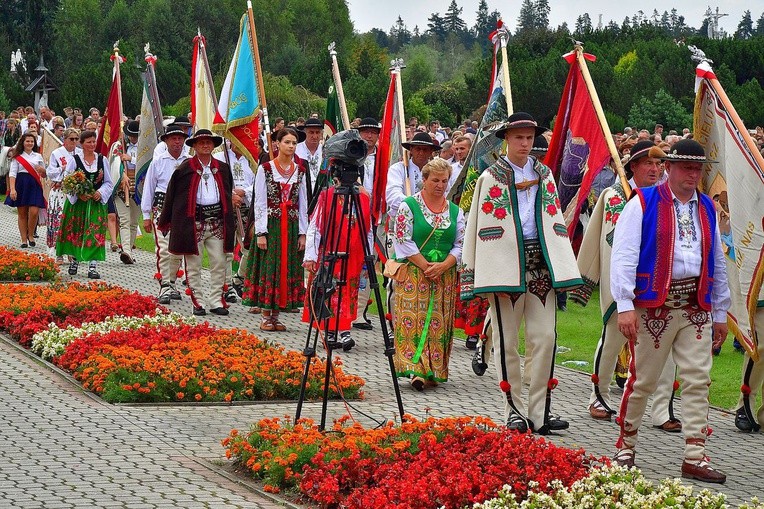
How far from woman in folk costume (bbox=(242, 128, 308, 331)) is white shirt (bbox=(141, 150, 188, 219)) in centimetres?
232

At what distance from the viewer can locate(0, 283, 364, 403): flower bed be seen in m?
10.6

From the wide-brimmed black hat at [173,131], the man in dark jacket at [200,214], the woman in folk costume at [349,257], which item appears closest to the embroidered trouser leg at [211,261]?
the man in dark jacket at [200,214]

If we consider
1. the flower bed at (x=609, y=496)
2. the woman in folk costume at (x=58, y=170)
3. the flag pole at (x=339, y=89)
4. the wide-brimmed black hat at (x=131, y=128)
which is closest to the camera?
the flower bed at (x=609, y=496)

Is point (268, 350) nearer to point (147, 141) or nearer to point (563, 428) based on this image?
point (563, 428)

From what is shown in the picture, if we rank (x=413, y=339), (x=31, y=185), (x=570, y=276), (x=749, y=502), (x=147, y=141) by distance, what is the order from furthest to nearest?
(x=31, y=185) < (x=147, y=141) < (x=413, y=339) < (x=570, y=276) < (x=749, y=502)

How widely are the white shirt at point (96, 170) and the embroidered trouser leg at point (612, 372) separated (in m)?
10.4

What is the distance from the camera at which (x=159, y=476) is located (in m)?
7.89

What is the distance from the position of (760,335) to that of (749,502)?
8.52ft

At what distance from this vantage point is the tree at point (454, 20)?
188250 millimetres

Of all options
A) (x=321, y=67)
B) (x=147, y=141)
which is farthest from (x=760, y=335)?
(x=321, y=67)

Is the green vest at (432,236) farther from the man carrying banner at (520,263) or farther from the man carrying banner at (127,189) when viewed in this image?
the man carrying banner at (127,189)

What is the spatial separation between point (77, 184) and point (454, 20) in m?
175

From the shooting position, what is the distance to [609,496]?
6758 mm

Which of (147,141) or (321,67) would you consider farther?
(321,67)
